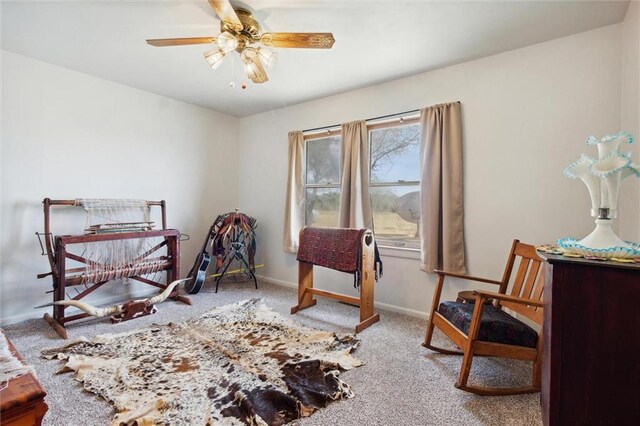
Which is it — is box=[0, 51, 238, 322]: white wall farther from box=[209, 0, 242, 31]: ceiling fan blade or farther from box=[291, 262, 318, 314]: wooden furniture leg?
box=[209, 0, 242, 31]: ceiling fan blade

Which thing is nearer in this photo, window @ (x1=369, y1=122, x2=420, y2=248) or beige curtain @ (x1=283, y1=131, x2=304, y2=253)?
window @ (x1=369, y1=122, x2=420, y2=248)

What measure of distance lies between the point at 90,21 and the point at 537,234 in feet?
13.2

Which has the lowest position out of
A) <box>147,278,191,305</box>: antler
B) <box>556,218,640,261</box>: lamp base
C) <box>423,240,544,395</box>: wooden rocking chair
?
<box>147,278,191,305</box>: antler

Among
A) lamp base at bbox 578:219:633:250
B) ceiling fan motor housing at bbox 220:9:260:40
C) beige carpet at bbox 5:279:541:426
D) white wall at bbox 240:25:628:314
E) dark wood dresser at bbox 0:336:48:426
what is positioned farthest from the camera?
white wall at bbox 240:25:628:314

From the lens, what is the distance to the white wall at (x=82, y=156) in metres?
2.76

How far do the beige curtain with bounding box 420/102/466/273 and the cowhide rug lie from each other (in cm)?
122

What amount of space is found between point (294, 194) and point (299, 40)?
2.26 metres

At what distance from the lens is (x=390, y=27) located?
88.6 inches

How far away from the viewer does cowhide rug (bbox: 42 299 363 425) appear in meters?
1.58

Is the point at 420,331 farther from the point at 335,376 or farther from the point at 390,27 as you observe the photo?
the point at 390,27

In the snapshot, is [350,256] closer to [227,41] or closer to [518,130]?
[518,130]

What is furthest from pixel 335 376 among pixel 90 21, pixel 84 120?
pixel 84 120

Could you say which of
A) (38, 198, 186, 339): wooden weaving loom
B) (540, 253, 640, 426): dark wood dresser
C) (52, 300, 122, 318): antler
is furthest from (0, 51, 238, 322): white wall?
(540, 253, 640, 426): dark wood dresser

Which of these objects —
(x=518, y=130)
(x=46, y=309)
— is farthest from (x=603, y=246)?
(x=46, y=309)
